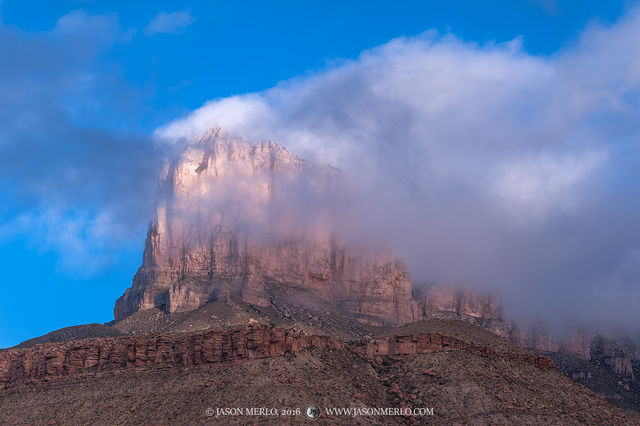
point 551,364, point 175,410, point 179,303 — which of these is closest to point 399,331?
point 551,364

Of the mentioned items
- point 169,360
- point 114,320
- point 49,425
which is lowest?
point 49,425

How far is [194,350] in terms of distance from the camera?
11606 cm

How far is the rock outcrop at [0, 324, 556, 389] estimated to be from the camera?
113 m

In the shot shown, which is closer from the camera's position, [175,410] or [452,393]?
[175,410]

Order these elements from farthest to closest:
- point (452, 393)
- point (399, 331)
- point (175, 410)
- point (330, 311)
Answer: point (330, 311)
point (399, 331)
point (452, 393)
point (175, 410)

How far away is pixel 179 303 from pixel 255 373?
8052cm

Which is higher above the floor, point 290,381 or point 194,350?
point 194,350

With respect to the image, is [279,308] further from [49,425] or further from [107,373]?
[49,425]

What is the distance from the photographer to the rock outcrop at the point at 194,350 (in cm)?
11331

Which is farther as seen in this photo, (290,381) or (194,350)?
(194,350)

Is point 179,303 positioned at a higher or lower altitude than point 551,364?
higher

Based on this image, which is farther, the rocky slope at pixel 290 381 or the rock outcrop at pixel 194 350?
the rock outcrop at pixel 194 350

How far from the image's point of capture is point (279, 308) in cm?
18538

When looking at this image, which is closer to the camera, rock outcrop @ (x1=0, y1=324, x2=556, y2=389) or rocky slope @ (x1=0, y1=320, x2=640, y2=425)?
rocky slope @ (x1=0, y1=320, x2=640, y2=425)
